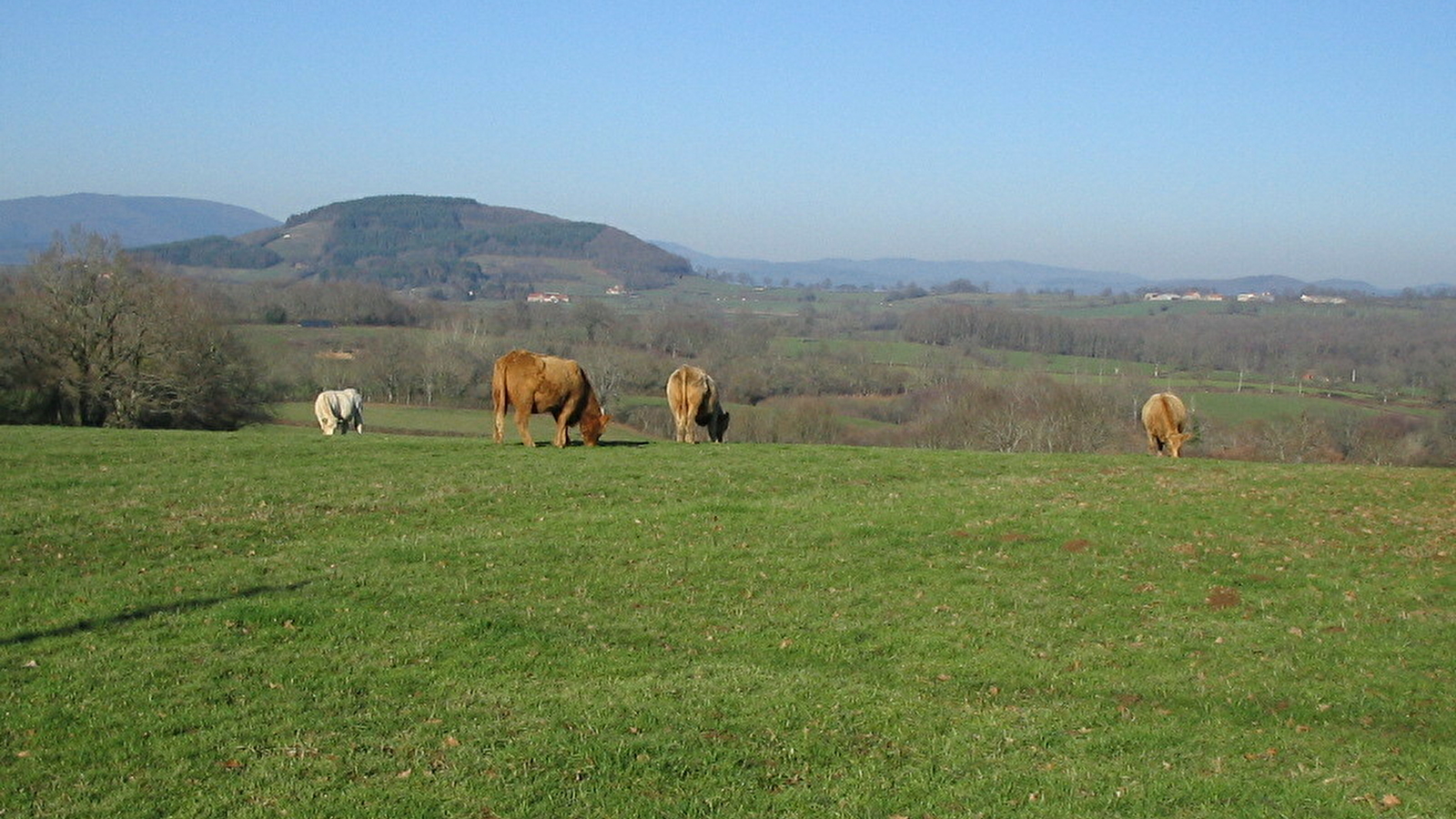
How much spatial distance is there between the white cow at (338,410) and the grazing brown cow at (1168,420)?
27700mm

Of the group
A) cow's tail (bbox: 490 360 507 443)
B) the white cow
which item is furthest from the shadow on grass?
the white cow

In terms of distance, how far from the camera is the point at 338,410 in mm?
42062

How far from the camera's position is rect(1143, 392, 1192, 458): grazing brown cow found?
3112 centimetres

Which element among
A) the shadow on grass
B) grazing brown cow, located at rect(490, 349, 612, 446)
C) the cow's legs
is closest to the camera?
the shadow on grass

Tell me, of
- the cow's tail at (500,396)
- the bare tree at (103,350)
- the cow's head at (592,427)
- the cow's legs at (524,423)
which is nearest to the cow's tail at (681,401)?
the cow's head at (592,427)

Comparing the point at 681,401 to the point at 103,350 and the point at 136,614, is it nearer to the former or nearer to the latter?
the point at 136,614

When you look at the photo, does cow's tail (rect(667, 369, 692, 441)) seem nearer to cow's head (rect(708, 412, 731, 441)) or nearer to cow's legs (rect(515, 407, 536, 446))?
cow's head (rect(708, 412, 731, 441))

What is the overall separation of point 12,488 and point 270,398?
4881cm

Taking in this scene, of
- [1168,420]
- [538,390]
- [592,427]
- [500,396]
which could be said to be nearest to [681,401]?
[592,427]

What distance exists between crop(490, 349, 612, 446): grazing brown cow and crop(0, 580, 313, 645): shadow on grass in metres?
13.0

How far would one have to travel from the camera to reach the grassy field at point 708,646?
8352mm

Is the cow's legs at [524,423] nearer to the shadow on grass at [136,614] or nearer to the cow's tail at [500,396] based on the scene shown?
the cow's tail at [500,396]

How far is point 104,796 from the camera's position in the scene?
25.3 ft

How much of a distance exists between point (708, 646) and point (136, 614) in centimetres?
629
